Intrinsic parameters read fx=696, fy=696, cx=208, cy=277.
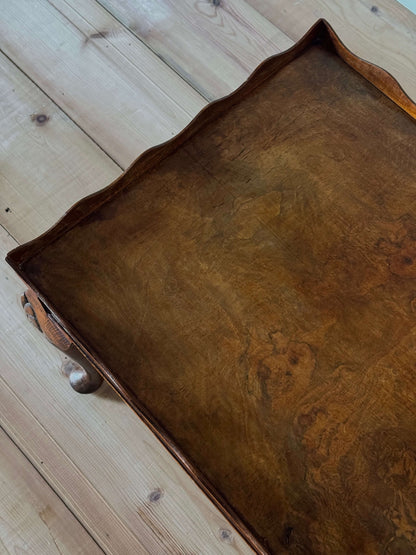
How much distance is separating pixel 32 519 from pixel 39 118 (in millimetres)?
760

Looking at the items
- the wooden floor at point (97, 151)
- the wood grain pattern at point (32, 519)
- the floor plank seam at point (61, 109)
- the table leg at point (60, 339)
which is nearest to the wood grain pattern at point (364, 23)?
the wooden floor at point (97, 151)

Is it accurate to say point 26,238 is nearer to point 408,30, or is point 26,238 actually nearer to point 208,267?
point 208,267

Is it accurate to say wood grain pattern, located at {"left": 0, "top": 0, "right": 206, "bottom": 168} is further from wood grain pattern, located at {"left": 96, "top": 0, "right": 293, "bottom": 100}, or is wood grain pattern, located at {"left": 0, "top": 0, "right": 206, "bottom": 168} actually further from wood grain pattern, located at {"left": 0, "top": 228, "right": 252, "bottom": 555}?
wood grain pattern, located at {"left": 0, "top": 228, "right": 252, "bottom": 555}

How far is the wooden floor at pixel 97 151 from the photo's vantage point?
1.09 meters

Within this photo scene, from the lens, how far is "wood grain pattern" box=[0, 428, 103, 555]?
3.53ft

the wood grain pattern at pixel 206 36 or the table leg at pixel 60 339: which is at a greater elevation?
the wood grain pattern at pixel 206 36

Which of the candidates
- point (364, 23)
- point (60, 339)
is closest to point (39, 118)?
point (60, 339)

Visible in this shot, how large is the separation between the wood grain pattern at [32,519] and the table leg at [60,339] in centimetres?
15

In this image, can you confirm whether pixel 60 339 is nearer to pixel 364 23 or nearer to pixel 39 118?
pixel 39 118

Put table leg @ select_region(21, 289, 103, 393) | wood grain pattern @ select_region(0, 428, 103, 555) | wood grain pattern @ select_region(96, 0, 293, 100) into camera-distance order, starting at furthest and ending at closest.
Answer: wood grain pattern @ select_region(96, 0, 293, 100), wood grain pattern @ select_region(0, 428, 103, 555), table leg @ select_region(21, 289, 103, 393)

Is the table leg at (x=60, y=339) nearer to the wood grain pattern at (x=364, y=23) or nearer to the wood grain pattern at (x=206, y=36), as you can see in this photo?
the wood grain pattern at (x=206, y=36)

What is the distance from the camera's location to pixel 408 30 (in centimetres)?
147


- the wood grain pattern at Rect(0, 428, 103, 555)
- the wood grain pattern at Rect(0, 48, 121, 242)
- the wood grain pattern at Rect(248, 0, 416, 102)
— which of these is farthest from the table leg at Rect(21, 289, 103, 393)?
the wood grain pattern at Rect(248, 0, 416, 102)

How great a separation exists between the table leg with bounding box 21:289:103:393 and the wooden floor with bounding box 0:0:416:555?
0.04 metres
